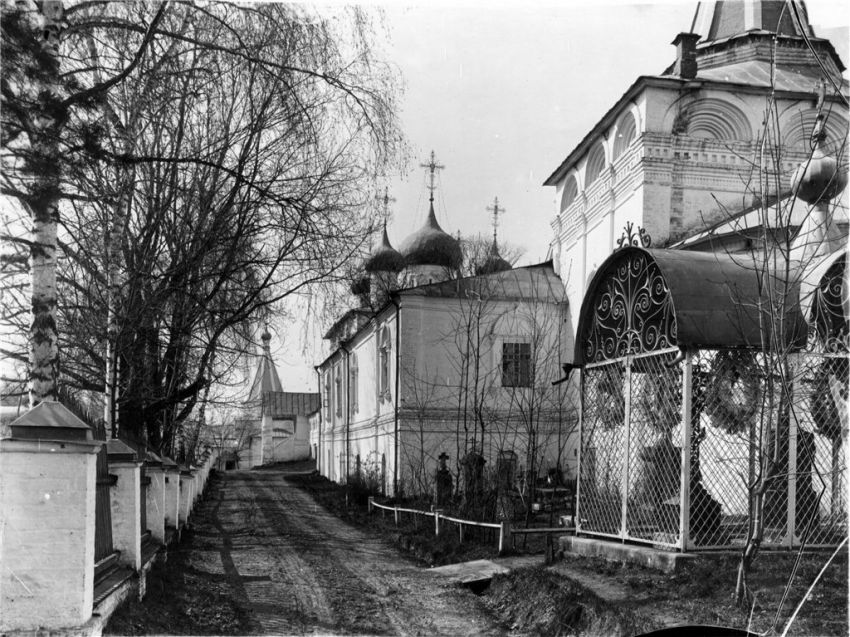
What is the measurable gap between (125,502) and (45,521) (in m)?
2.62

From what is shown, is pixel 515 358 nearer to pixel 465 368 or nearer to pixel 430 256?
pixel 465 368

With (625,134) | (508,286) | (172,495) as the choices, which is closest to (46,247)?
(172,495)

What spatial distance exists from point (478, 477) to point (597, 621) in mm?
8890

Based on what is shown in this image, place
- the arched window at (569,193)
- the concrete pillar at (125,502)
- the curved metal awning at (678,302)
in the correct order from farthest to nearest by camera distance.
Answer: the arched window at (569,193)
the curved metal awning at (678,302)
the concrete pillar at (125,502)

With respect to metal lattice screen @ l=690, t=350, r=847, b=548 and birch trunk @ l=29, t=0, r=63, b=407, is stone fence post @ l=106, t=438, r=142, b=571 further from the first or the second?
metal lattice screen @ l=690, t=350, r=847, b=548

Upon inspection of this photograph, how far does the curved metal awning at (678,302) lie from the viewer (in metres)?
7.62

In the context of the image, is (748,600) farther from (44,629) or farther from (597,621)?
(44,629)

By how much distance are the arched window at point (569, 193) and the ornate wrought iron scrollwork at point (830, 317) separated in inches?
727

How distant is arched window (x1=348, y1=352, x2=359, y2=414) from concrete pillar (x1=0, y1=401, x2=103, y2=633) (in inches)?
1153

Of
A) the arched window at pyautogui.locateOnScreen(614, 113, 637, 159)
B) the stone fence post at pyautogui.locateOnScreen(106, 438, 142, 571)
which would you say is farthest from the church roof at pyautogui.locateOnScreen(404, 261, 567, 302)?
the stone fence post at pyautogui.locateOnScreen(106, 438, 142, 571)

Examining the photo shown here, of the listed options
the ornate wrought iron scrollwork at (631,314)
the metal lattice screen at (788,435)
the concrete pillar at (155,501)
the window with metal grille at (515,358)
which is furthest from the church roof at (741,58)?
the concrete pillar at (155,501)

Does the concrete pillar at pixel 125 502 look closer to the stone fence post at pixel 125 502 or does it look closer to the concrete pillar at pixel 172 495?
the stone fence post at pixel 125 502

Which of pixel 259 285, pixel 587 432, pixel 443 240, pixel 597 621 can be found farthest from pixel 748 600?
pixel 443 240

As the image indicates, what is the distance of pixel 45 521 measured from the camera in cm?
469
